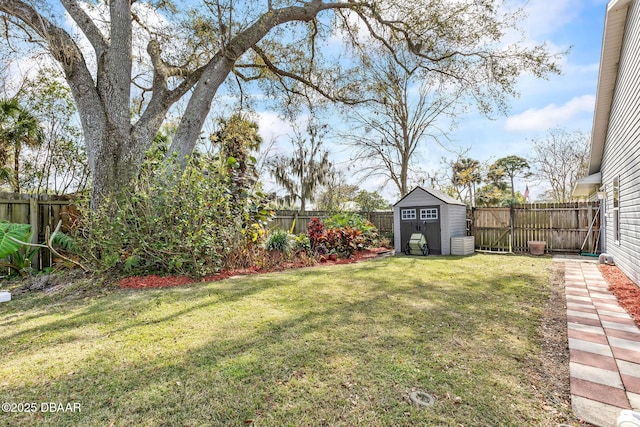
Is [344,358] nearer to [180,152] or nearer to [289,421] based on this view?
[289,421]

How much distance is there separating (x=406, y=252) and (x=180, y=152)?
7026 mm

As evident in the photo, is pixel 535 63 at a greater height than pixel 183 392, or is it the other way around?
pixel 535 63

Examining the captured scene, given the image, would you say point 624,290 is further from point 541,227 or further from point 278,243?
point 278,243

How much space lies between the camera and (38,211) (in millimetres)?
5566

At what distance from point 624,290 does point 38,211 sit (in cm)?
1022

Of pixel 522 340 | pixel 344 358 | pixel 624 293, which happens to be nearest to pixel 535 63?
pixel 624 293

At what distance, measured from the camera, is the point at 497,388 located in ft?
5.99

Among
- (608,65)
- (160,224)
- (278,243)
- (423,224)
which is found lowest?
(278,243)

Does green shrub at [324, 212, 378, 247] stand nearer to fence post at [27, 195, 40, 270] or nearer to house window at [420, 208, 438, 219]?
house window at [420, 208, 438, 219]

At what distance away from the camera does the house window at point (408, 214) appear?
9.32m

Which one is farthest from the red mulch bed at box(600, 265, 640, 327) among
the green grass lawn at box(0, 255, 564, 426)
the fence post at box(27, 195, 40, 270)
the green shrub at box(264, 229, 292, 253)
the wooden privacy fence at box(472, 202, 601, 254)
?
the fence post at box(27, 195, 40, 270)

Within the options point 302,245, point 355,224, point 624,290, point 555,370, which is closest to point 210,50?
point 302,245

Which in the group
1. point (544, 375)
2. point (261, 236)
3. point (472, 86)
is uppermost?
point (472, 86)

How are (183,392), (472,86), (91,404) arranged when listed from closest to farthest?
(91,404) < (183,392) < (472,86)
